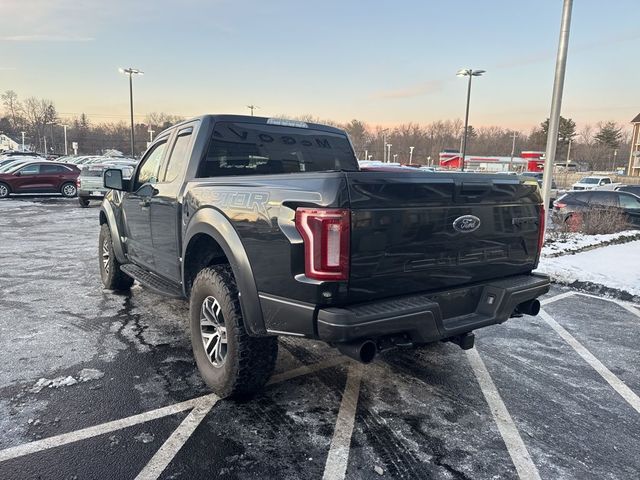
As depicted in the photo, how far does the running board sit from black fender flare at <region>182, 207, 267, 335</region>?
103 centimetres

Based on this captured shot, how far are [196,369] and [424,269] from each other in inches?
84.9

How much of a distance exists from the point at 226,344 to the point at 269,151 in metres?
1.90

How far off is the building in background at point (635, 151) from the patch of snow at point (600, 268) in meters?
74.4

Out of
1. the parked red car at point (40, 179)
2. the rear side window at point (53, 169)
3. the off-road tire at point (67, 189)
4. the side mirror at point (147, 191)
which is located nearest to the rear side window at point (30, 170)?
the parked red car at point (40, 179)

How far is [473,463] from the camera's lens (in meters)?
2.79

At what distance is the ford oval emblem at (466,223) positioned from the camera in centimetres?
310

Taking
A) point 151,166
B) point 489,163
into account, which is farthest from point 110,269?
point 489,163

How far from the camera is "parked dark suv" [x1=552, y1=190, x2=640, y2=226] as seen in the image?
45.3 feet

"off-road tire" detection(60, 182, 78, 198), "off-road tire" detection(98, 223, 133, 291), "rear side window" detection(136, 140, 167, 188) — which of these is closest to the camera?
"rear side window" detection(136, 140, 167, 188)

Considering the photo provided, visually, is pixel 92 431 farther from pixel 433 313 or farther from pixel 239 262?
pixel 433 313

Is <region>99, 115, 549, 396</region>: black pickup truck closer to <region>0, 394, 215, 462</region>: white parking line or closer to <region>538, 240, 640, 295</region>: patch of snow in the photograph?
<region>0, 394, 215, 462</region>: white parking line

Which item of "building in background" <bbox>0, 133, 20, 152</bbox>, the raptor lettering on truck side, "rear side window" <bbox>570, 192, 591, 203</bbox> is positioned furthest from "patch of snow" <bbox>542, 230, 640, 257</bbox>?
"building in background" <bbox>0, 133, 20, 152</bbox>

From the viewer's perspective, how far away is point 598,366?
4.29 metres

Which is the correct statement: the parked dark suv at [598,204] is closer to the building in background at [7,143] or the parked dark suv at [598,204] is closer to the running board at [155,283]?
the running board at [155,283]
